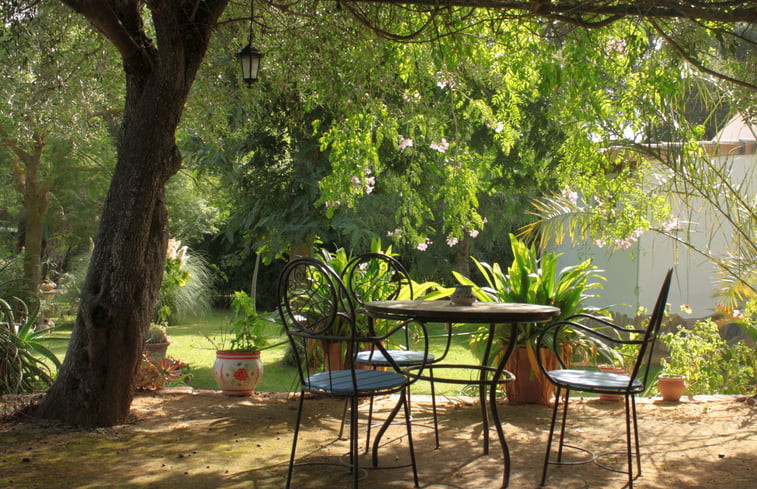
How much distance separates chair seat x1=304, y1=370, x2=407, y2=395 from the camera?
9.12 ft

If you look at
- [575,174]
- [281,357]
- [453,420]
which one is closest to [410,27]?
[575,174]

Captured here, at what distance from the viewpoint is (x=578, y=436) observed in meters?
3.99

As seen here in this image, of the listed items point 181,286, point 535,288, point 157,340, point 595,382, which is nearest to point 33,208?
→ point 181,286

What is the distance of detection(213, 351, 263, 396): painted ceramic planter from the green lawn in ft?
1.56

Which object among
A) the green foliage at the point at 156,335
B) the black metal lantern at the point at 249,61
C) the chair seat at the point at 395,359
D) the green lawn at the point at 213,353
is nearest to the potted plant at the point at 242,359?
the green lawn at the point at 213,353

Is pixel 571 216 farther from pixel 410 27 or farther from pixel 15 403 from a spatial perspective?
pixel 15 403

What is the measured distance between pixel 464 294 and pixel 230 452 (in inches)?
57.8

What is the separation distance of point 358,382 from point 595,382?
1025 mm

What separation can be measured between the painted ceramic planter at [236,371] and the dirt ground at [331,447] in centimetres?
19

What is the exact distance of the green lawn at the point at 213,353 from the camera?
767cm

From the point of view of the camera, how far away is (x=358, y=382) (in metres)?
2.91

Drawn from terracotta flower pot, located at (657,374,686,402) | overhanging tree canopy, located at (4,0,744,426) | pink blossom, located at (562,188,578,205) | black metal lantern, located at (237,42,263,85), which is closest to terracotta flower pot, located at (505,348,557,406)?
terracotta flower pot, located at (657,374,686,402)

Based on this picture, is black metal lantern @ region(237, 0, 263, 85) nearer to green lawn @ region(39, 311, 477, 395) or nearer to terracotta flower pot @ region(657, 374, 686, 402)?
green lawn @ region(39, 311, 477, 395)

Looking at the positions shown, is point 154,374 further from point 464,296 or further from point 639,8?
point 639,8
